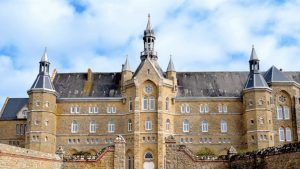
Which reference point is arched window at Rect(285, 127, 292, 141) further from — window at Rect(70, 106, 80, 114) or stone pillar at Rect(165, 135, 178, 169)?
stone pillar at Rect(165, 135, 178, 169)

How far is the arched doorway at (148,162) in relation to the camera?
61.2 metres

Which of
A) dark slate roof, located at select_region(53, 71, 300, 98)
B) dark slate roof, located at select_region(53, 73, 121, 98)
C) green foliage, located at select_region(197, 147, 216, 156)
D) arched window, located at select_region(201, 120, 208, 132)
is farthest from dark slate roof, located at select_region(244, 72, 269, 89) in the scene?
dark slate roof, located at select_region(53, 73, 121, 98)

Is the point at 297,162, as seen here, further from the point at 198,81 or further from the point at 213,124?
the point at 198,81

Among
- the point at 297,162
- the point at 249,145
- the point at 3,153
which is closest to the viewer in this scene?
the point at 297,162

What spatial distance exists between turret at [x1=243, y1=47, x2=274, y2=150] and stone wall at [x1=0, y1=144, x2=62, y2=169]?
122 feet

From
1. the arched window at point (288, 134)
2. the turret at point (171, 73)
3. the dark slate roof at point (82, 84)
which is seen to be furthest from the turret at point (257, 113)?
the dark slate roof at point (82, 84)

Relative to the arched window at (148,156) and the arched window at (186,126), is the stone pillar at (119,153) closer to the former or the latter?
the arched window at (148,156)

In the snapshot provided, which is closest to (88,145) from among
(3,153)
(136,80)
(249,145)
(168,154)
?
(136,80)

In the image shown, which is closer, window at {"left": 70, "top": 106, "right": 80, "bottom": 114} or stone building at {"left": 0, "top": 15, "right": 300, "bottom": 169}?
stone building at {"left": 0, "top": 15, "right": 300, "bottom": 169}

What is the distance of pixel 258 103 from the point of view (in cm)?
6381

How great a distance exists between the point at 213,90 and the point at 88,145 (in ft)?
71.4

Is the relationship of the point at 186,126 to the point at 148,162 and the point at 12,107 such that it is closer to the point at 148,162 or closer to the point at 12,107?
the point at 148,162

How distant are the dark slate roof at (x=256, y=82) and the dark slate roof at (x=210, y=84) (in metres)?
3.82

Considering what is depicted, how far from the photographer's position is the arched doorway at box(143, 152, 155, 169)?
61.2 metres
